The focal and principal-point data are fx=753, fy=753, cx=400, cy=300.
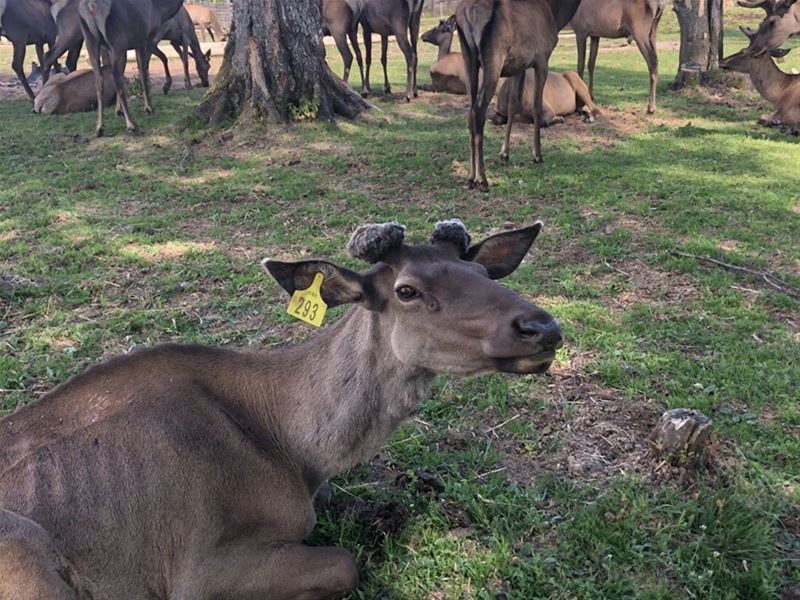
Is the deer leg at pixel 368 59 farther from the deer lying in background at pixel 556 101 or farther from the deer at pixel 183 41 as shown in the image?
the deer at pixel 183 41

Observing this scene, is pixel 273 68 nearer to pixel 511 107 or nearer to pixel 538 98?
pixel 511 107

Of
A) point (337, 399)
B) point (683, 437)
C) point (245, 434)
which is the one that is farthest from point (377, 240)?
point (683, 437)

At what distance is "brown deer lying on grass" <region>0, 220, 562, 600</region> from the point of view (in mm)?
2977

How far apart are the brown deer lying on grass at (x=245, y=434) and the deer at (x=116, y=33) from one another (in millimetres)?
10118

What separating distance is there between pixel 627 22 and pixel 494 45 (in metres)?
6.02

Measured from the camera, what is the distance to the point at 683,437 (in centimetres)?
384

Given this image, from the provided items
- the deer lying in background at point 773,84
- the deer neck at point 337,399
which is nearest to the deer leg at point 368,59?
the deer lying in background at point 773,84

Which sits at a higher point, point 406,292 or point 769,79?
point 769,79

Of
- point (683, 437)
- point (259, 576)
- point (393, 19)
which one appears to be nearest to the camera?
point (259, 576)

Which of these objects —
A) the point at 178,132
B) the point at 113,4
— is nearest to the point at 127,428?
the point at 178,132

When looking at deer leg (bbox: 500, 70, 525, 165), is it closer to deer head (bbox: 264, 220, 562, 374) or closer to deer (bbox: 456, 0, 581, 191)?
deer (bbox: 456, 0, 581, 191)

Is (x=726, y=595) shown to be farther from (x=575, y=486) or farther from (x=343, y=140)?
(x=343, y=140)

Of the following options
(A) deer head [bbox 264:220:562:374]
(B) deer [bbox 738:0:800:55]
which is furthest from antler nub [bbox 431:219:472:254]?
(B) deer [bbox 738:0:800:55]

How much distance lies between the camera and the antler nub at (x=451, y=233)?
11.2 ft
